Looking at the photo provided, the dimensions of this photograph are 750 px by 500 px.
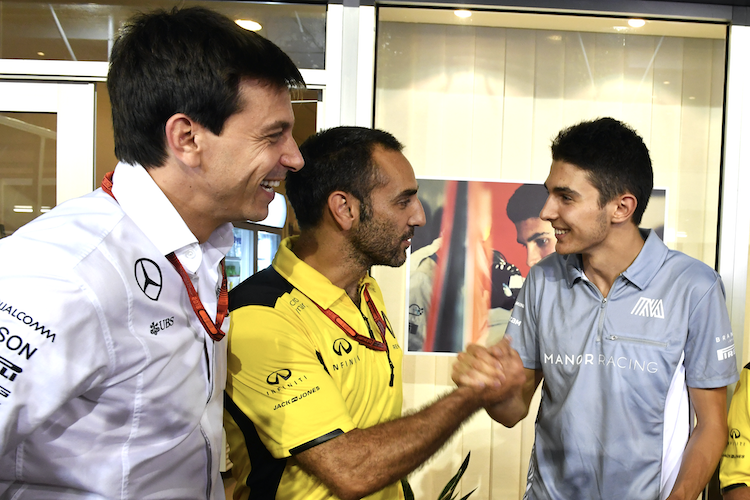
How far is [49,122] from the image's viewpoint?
8.97ft

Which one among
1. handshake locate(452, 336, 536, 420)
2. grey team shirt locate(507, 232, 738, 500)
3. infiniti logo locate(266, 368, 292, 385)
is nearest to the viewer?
infiniti logo locate(266, 368, 292, 385)

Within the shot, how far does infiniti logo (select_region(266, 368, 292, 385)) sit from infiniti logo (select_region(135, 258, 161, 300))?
402 mm

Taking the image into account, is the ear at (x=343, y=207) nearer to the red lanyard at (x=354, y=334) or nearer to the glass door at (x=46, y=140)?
the red lanyard at (x=354, y=334)

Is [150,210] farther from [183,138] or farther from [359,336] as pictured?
[359,336]

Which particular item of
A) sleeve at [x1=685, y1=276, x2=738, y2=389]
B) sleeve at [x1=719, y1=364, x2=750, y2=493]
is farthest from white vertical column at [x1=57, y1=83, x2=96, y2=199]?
sleeve at [x1=719, y1=364, x2=750, y2=493]

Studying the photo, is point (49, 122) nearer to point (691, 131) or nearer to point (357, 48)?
point (357, 48)

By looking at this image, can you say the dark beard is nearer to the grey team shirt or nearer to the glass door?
the grey team shirt

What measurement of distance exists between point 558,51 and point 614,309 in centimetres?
177

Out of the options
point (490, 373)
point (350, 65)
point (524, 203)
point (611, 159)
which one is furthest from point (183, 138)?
point (524, 203)

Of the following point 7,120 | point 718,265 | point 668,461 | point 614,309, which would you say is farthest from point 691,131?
point 7,120

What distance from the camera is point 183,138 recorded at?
3.64 ft

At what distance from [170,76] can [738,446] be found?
1.94 m

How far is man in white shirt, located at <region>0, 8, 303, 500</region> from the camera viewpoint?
80 centimetres

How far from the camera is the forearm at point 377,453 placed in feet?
4.07
